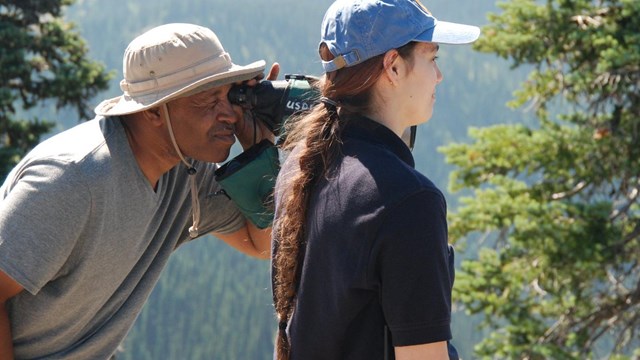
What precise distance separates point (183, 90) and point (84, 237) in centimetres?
40

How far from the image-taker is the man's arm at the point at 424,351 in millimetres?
1653

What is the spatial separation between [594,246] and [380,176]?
20.8ft

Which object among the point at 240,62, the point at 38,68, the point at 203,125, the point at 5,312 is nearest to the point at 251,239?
the point at 203,125

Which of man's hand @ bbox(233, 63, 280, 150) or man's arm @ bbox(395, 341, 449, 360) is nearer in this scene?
man's arm @ bbox(395, 341, 449, 360)

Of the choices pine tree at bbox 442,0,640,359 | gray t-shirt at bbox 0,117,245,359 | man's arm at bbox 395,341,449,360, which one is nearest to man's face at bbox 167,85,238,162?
gray t-shirt at bbox 0,117,245,359

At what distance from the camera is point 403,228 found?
5.34 feet

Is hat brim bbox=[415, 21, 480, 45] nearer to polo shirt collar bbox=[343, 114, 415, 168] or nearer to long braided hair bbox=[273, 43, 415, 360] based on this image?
long braided hair bbox=[273, 43, 415, 360]

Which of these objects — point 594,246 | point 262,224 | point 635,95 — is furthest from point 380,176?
point 635,95

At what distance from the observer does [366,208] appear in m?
1.66

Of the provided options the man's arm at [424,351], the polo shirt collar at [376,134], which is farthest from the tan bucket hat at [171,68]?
the man's arm at [424,351]

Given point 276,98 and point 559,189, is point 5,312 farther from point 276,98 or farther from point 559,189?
point 559,189

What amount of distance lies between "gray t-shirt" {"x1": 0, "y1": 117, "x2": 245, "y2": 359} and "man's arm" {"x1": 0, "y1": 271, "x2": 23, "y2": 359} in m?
0.02

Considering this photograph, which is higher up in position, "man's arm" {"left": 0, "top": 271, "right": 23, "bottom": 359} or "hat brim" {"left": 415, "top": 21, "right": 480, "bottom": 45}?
"hat brim" {"left": 415, "top": 21, "right": 480, "bottom": 45}

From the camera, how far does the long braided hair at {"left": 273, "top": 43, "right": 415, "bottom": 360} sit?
181cm
